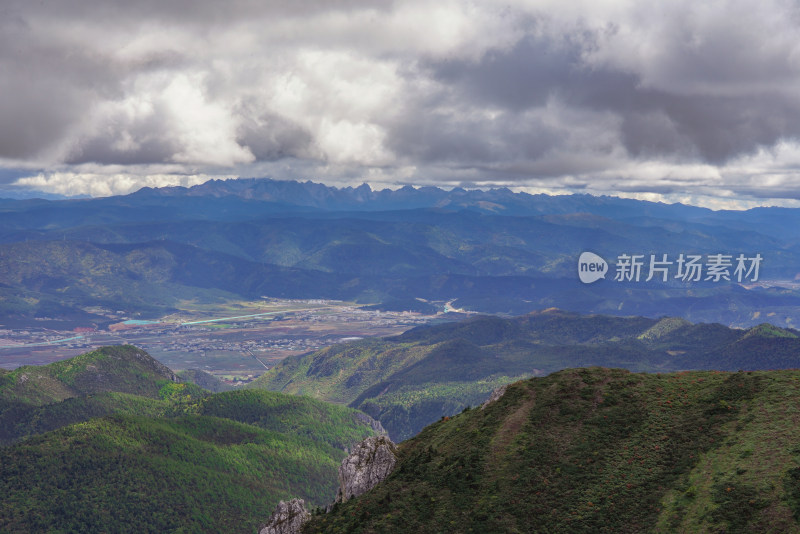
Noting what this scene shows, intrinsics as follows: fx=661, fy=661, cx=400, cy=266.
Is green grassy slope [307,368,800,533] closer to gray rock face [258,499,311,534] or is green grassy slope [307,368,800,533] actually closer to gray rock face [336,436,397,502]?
gray rock face [336,436,397,502]

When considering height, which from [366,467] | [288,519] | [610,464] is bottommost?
[288,519]

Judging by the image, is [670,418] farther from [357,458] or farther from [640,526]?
[357,458]

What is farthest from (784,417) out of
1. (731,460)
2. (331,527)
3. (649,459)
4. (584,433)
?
(331,527)

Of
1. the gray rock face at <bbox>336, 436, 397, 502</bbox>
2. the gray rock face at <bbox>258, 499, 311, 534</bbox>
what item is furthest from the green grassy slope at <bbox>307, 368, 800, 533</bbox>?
the gray rock face at <bbox>258, 499, 311, 534</bbox>

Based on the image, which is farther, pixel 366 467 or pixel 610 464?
pixel 366 467

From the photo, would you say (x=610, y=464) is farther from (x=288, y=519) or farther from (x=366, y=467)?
(x=288, y=519)

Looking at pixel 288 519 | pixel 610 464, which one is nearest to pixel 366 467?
pixel 288 519
